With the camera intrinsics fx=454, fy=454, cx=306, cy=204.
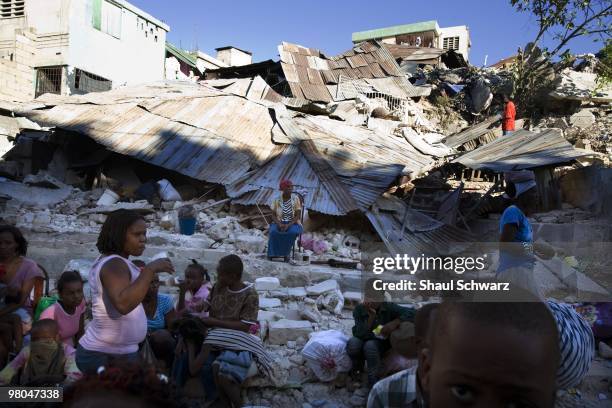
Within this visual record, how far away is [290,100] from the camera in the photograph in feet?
53.0

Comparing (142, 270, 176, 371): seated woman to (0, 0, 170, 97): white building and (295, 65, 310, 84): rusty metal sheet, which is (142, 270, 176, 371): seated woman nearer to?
(0, 0, 170, 97): white building

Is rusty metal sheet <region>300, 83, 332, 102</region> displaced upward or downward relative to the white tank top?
upward

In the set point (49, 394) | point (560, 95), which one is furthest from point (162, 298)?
point (560, 95)

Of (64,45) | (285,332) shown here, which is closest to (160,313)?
(285,332)

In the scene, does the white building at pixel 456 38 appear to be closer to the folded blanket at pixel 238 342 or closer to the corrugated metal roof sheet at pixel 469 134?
the corrugated metal roof sheet at pixel 469 134

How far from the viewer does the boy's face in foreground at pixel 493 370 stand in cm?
107

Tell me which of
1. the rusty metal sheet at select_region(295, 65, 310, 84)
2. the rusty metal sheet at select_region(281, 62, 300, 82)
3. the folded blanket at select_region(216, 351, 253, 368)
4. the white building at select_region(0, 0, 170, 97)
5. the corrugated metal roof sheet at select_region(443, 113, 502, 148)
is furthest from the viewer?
the rusty metal sheet at select_region(295, 65, 310, 84)

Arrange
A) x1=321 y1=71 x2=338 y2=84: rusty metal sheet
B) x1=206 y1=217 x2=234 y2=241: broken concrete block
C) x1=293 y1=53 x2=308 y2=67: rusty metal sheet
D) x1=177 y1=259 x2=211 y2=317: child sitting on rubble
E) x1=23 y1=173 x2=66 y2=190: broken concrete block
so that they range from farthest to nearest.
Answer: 1. x1=293 y1=53 x2=308 y2=67: rusty metal sheet
2. x1=321 y1=71 x2=338 y2=84: rusty metal sheet
3. x1=23 y1=173 x2=66 y2=190: broken concrete block
4. x1=206 y1=217 x2=234 y2=241: broken concrete block
5. x1=177 y1=259 x2=211 y2=317: child sitting on rubble

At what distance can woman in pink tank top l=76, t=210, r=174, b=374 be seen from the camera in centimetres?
226

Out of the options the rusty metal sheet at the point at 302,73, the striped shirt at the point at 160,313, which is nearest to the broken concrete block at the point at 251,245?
the striped shirt at the point at 160,313

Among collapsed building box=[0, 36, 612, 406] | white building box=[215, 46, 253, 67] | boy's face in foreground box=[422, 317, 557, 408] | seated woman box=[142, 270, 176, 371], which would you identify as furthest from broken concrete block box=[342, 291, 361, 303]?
white building box=[215, 46, 253, 67]

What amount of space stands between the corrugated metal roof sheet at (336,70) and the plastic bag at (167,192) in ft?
32.2

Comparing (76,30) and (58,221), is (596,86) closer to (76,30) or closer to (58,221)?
(58,221)

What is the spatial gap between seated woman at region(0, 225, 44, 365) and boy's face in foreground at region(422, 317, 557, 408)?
3087mm
